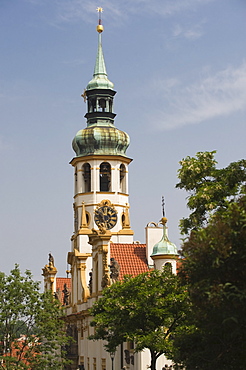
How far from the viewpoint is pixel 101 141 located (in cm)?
8175

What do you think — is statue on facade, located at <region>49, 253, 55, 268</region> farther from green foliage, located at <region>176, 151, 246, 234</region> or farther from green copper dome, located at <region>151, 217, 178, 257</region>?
green foliage, located at <region>176, 151, 246, 234</region>

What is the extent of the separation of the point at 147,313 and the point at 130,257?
22522mm

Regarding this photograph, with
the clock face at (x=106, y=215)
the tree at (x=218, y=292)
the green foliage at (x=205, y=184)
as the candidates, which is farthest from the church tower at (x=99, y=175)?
the tree at (x=218, y=292)

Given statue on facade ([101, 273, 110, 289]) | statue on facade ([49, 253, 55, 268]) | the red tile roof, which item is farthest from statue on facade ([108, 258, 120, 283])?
statue on facade ([49, 253, 55, 268])

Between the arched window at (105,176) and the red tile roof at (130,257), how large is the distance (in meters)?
11.0

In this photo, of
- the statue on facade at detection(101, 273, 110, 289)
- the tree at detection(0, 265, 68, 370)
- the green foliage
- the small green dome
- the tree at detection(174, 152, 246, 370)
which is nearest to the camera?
the tree at detection(174, 152, 246, 370)

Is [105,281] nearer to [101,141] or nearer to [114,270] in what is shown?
[114,270]

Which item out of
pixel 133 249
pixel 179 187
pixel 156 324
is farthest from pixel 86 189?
pixel 179 187

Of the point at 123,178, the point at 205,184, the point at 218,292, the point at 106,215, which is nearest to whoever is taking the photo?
the point at 218,292

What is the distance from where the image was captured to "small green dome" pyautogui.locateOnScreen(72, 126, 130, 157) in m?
81.6

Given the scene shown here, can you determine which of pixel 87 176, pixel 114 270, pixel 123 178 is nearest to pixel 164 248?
pixel 114 270

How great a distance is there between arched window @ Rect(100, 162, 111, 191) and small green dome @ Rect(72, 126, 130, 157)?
1355 mm

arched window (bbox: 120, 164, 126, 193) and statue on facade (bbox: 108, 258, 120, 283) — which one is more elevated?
arched window (bbox: 120, 164, 126, 193)

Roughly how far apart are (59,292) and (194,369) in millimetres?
59870
